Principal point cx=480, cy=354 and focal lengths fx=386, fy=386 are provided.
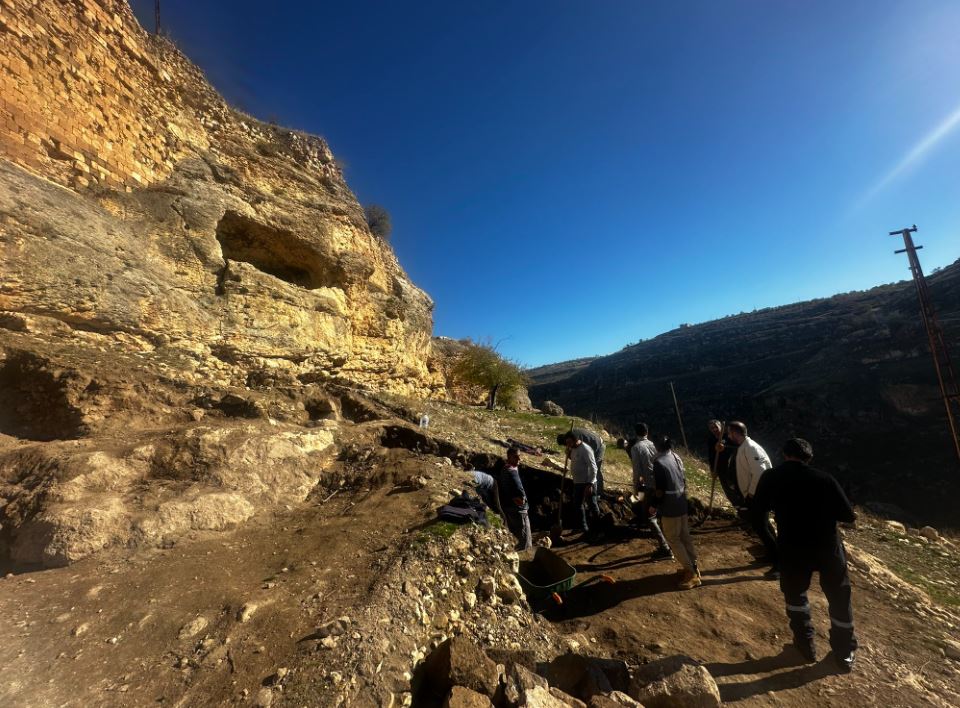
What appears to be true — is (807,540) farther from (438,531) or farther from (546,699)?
(438,531)

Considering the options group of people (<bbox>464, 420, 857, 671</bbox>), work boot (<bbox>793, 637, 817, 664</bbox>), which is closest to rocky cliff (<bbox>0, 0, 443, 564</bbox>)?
group of people (<bbox>464, 420, 857, 671</bbox>)

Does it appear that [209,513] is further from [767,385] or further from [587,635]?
[767,385]

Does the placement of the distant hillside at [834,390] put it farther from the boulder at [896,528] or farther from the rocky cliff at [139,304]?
the rocky cliff at [139,304]

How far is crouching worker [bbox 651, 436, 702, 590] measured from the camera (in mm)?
4898

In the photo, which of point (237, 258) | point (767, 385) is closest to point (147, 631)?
point (237, 258)

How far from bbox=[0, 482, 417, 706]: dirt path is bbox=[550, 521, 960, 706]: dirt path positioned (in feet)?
8.99

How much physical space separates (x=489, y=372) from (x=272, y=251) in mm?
15532

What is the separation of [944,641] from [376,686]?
579 centimetres

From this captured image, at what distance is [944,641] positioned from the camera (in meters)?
4.02

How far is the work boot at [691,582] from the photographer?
4.99m

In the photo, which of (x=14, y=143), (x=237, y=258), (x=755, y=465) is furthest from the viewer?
(x=237, y=258)

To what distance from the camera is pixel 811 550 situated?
3.48 meters

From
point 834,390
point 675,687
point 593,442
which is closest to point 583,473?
point 593,442

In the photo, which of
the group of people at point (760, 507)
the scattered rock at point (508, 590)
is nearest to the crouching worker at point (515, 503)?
the group of people at point (760, 507)
